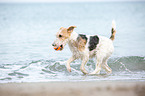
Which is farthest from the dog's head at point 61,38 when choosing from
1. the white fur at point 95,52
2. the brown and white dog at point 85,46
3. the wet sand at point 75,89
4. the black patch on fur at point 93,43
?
the wet sand at point 75,89

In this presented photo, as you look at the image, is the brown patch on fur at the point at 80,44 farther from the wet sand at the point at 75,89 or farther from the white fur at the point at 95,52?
the wet sand at the point at 75,89

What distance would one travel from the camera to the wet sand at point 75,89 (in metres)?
4.75

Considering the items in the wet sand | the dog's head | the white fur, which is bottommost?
the wet sand

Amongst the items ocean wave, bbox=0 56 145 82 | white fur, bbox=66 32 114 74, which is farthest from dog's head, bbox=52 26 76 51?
ocean wave, bbox=0 56 145 82

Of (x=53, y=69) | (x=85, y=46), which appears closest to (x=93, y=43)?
(x=85, y=46)

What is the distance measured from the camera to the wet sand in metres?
4.75

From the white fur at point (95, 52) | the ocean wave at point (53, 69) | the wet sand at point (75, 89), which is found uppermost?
the white fur at point (95, 52)

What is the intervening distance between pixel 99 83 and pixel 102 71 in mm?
1678

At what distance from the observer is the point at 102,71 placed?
7258mm

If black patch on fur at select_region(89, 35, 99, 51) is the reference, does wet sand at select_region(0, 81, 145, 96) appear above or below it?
below

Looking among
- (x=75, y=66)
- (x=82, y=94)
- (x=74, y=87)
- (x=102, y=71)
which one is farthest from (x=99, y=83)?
(x=75, y=66)

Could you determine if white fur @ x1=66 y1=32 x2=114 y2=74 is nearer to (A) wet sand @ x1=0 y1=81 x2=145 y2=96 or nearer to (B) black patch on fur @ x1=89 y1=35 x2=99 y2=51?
(B) black patch on fur @ x1=89 y1=35 x2=99 y2=51

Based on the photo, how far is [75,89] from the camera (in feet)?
16.6

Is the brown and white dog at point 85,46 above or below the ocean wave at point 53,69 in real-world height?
Result: above
